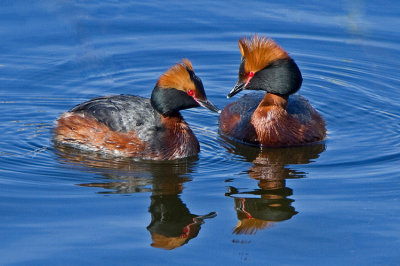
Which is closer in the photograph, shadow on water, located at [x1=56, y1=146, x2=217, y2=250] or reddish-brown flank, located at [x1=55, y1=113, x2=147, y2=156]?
shadow on water, located at [x1=56, y1=146, x2=217, y2=250]

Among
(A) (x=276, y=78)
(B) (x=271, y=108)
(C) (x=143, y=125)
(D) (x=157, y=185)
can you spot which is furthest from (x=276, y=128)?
(D) (x=157, y=185)

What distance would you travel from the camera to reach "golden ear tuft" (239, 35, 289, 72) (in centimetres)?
1105

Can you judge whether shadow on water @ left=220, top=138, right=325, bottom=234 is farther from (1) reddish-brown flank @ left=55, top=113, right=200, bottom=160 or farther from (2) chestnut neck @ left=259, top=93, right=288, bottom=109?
(1) reddish-brown flank @ left=55, top=113, right=200, bottom=160

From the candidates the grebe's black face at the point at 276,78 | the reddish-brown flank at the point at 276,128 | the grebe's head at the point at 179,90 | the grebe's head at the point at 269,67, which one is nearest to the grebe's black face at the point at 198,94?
the grebe's head at the point at 179,90

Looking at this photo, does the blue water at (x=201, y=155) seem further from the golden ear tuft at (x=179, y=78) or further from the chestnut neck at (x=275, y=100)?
the golden ear tuft at (x=179, y=78)

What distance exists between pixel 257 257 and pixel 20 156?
3.91 meters

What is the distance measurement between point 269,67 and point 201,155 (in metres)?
1.57

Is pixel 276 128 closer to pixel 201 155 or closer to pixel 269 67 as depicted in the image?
pixel 269 67

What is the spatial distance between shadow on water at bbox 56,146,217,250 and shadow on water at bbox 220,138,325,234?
0.47 meters

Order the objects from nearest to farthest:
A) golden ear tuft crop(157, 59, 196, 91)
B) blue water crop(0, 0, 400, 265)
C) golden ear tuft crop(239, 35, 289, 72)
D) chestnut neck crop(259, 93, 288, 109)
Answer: blue water crop(0, 0, 400, 265) < golden ear tuft crop(157, 59, 196, 91) < golden ear tuft crop(239, 35, 289, 72) < chestnut neck crop(259, 93, 288, 109)

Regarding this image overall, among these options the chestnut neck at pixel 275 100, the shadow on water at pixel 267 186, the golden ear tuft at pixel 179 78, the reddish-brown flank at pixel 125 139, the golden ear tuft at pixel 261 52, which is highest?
the golden ear tuft at pixel 261 52

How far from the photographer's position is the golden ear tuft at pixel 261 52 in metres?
11.1

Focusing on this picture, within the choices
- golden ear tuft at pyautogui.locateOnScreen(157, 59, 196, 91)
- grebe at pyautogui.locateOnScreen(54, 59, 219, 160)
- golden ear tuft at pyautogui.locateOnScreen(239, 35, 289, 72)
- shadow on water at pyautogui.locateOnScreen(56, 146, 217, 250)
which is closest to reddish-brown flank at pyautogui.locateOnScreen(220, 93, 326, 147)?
golden ear tuft at pyautogui.locateOnScreen(239, 35, 289, 72)

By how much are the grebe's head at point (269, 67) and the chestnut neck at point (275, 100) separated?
0.66 ft
